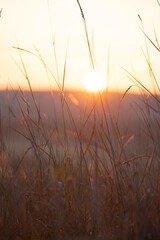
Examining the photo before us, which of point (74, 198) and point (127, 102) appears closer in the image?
point (74, 198)

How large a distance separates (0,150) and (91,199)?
0.50 meters

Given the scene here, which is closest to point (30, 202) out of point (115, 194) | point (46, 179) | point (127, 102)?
point (46, 179)

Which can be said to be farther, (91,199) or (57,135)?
(57,135)

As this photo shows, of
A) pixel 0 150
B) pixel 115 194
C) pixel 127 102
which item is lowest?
pixel 115 194

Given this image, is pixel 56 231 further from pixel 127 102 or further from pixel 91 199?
pixel 127 102

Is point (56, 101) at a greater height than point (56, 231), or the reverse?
point (56, 101)

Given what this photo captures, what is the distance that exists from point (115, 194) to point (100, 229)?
0.19 m

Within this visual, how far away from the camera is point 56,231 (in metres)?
1.05

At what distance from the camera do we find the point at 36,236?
1061 mm

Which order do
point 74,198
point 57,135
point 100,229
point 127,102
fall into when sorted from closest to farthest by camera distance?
point 100,229, point 74,198, point 57,135, point 127,102

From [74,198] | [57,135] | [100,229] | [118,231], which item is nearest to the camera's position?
[118,231]

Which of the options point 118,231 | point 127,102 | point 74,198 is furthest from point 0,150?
point 127,102

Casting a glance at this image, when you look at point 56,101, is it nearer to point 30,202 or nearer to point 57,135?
point 57,135

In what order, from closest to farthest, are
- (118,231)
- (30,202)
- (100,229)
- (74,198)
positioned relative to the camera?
(118,231), (100,229), (74,198), (30,202)
